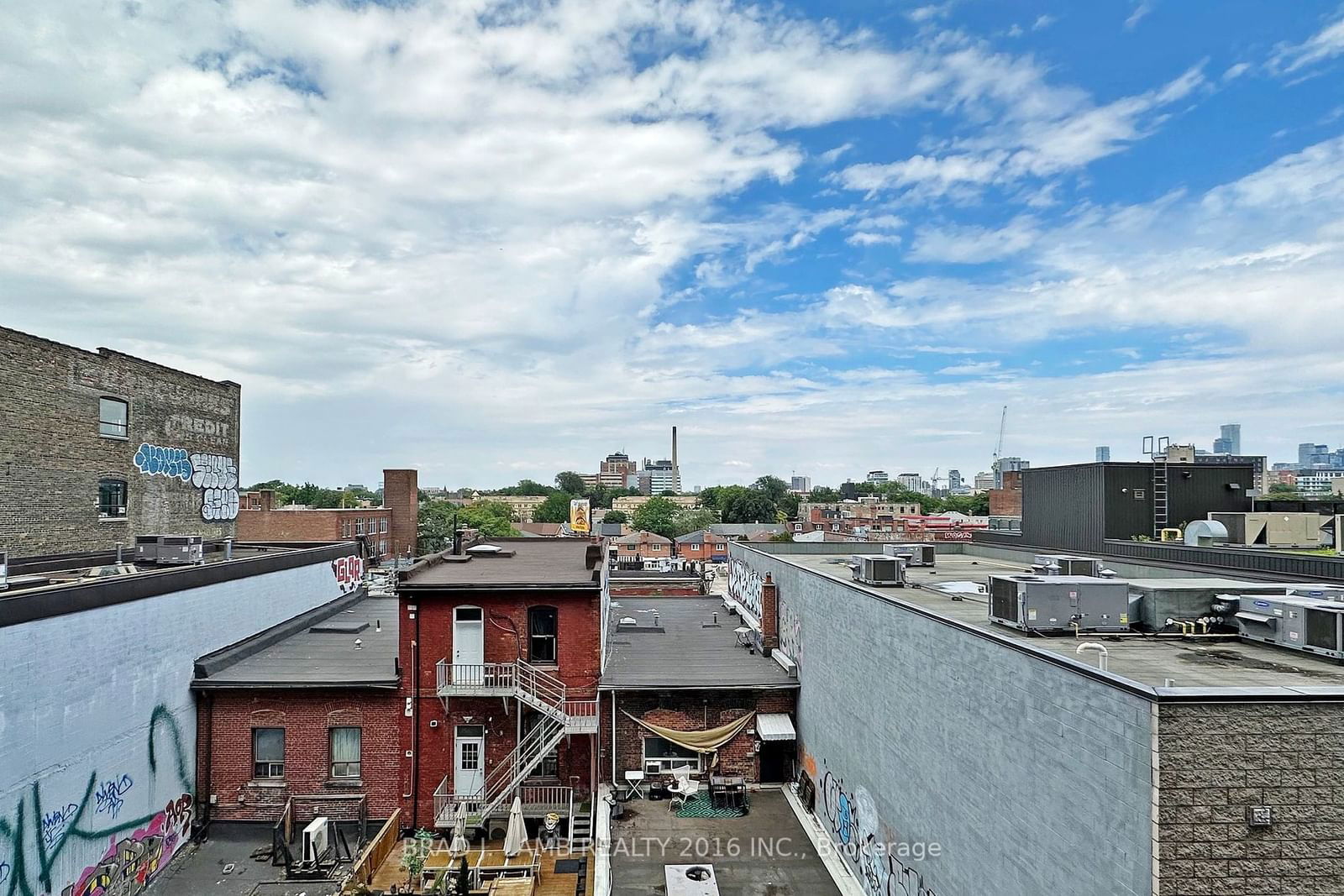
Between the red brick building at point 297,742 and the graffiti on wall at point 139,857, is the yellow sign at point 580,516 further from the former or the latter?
the graffiti on wall at point 139,857

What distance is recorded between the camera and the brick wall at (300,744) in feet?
64.3

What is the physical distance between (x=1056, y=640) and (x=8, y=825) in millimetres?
18009

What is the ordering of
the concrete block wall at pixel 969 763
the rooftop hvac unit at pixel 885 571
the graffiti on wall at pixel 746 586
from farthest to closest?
the graffiti on wall at pixel 746 586
the rooftop hvac unit at pixel 885 571
the concrete block wall at pixel 969 763

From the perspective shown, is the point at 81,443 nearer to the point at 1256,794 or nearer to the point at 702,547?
the point at 1256,794

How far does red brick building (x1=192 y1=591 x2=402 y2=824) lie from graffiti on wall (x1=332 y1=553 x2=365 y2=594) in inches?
415

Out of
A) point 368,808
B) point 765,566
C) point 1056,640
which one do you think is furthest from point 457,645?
point 1056,640

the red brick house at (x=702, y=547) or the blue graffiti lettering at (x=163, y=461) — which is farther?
the red brick house at (x=702, y=547)

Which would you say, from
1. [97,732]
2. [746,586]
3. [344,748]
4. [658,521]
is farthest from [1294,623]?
[658,521]

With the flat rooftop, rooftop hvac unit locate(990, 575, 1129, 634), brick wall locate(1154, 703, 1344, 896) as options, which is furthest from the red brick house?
brick wall locate(1154, 703, 1344, 896)

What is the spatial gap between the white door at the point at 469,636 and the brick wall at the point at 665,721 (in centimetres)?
372

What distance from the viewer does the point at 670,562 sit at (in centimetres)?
9006

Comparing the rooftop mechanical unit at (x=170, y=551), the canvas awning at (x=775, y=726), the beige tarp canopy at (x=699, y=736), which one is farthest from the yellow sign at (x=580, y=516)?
the canvas awning at (x=775, y=726)

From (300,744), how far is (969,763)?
17553 millimetres

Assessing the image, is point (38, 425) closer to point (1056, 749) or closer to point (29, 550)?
point (29, 550)
